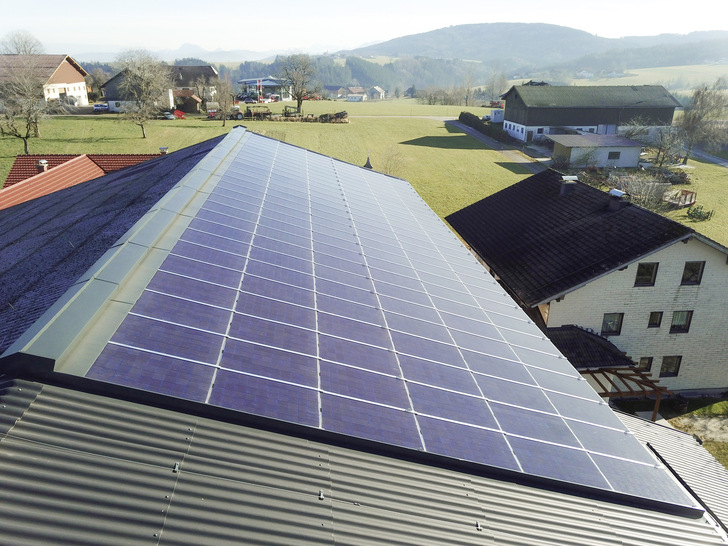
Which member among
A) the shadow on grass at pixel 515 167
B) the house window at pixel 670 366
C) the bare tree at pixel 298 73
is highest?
the bare tree at pixel 298 73

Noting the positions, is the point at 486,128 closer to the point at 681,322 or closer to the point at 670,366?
the point at 681,322

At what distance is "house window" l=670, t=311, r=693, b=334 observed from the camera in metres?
24.7

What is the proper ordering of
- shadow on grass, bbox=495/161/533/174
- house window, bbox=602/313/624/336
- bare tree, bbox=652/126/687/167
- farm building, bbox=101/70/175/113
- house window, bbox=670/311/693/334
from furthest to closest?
farm building, bbox=101/70/175/113 → bare tree, bbox=652/126/687/167 → shadow on grass, bbox=495/161/533/174 → house window, bbox=670/311/693/334 → house window, bbox=602/313/624/336

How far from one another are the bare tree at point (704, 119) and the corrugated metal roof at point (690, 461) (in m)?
82.5

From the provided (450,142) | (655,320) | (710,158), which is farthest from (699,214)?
(450,142)

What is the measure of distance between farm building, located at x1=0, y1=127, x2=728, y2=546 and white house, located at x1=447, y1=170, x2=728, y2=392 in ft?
34.2

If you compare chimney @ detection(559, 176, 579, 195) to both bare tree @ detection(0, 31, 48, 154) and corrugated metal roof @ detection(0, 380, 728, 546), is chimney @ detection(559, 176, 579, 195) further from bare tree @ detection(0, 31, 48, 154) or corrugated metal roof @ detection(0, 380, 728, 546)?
bare tree @ detection(0, 31, 48, 154)

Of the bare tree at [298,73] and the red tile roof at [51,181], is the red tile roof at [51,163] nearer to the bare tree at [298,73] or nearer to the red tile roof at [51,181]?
the red tile roof at [51,181]

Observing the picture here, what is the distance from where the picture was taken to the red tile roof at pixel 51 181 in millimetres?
25781

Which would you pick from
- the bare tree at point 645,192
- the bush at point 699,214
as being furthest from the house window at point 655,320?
the bush at point 699,214

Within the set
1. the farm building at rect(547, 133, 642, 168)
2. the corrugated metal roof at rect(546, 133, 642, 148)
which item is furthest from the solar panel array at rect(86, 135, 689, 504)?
the corrugated metal roof at rect(546, 133, 642, 148)

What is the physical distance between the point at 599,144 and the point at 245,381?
7861 cm

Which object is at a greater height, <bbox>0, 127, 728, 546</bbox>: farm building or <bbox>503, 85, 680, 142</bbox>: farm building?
<bbox>503, 85, 680, 142</bbox>: farm building

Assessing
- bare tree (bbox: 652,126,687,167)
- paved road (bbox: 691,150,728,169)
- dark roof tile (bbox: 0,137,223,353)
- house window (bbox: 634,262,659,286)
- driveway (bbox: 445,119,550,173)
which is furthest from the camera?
paved road (bbox: 691,150,728,169)
